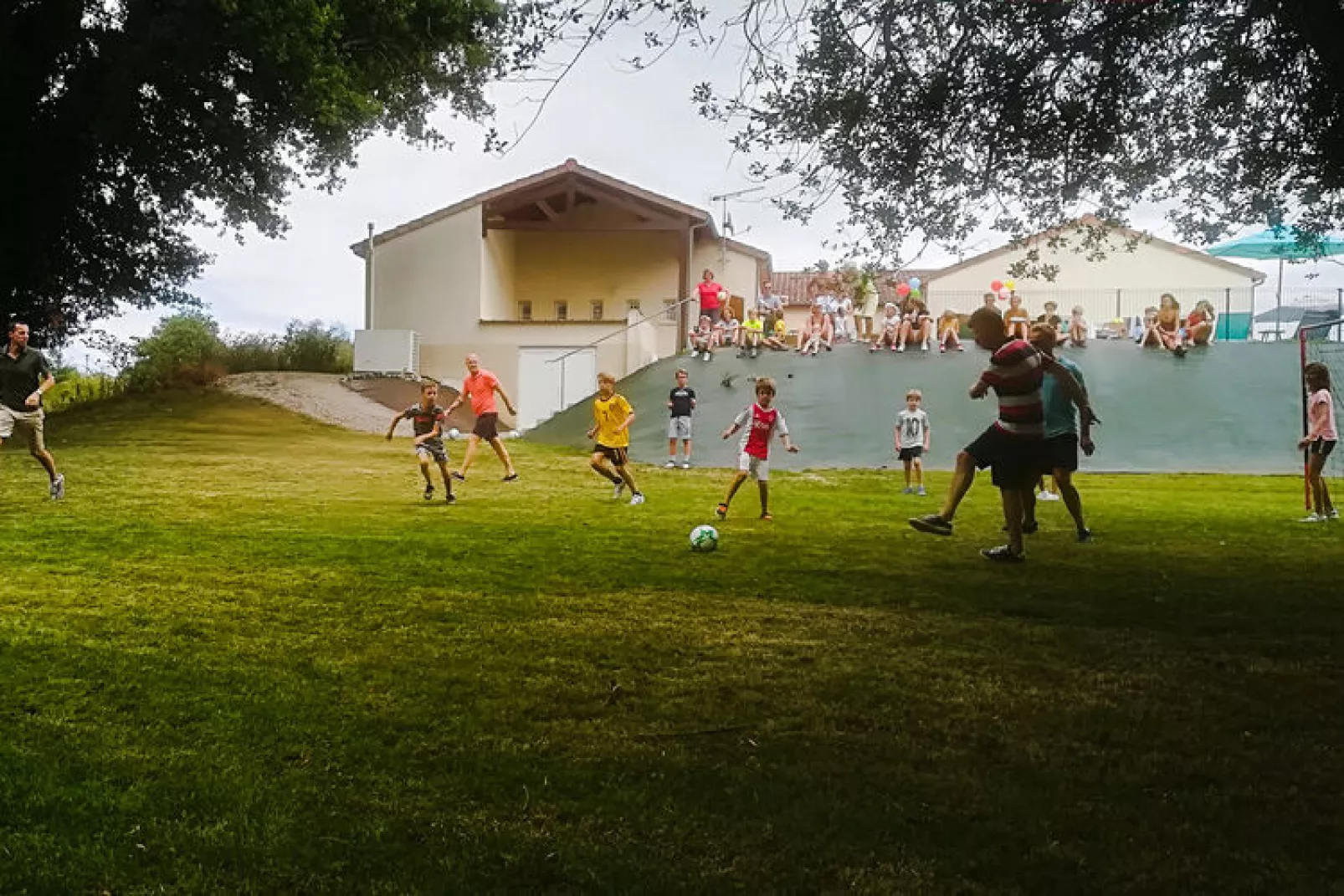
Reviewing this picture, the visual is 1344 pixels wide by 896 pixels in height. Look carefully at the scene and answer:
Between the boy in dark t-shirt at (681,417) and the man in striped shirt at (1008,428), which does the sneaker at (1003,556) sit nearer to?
the man in striped shirt at (1008,428)

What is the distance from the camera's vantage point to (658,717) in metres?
3.62

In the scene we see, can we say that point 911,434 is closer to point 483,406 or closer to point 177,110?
point 483,406

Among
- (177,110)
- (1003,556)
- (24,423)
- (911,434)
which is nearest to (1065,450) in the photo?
(1003,556)

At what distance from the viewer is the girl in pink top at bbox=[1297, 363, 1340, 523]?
361 inches

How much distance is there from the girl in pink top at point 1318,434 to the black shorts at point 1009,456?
4065mm

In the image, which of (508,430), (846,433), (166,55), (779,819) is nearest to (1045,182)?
(779,819)

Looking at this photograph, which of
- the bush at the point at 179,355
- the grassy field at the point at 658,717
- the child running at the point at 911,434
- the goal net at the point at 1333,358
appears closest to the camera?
the grassy field at the point at 658,717

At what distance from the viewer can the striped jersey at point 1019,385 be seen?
21.5 ft

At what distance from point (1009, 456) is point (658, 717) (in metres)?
3.92

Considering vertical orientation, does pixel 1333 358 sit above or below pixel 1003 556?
above

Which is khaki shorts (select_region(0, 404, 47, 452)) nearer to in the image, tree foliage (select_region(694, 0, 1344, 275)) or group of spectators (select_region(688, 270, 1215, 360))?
tree foliage (select_region(694, 0, 1344, 275))

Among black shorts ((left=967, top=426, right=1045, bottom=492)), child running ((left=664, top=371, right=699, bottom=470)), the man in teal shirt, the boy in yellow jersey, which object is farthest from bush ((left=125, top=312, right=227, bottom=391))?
black shorts ((left=967, top=426, right=1045, bottom=492))

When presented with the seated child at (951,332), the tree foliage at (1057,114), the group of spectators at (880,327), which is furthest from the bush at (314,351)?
the tree foliage at (1057,114)

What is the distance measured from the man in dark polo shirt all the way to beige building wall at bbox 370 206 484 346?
13548mm
